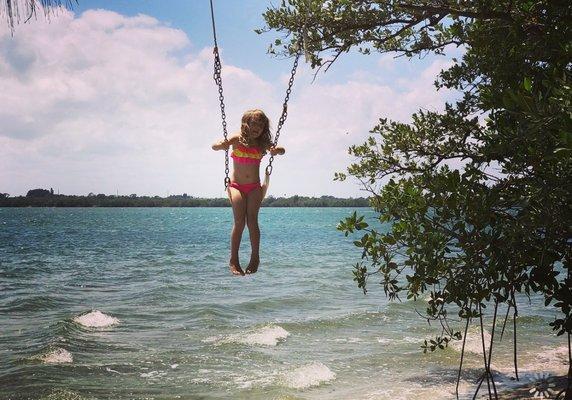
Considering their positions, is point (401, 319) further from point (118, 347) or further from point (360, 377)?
point (118, 347)

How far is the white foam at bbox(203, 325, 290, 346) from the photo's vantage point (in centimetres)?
1607

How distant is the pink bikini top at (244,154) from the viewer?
759 centimetres

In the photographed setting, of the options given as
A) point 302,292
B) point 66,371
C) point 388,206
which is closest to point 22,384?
point 66,371

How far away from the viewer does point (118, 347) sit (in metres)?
15.4

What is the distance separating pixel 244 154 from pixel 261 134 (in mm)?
396

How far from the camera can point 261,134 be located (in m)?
7.64

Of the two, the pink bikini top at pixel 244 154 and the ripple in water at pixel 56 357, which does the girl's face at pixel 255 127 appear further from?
the ripple in water at pixel 56 357

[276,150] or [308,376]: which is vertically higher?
[276,150]

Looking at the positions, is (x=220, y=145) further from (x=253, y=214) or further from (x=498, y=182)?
(x=498, y=182)

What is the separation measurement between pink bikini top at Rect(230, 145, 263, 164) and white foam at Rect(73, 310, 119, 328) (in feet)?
42.4

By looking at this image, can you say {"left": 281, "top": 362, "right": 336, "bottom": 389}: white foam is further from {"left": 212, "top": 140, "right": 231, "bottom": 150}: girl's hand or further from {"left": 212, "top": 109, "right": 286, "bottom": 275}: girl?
{"left": 212, "top": 140, "right": 231, "bottom": 150}: girl's hand

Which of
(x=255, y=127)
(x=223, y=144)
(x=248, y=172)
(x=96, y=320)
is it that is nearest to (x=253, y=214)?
(x=248, y=172)

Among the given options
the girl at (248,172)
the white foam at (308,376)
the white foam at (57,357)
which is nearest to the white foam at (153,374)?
the white foam at (57,357)

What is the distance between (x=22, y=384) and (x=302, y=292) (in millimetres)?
15461
